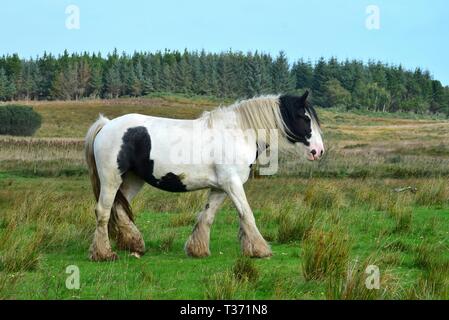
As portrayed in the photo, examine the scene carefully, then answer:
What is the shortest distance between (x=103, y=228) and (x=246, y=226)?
6.93 feet

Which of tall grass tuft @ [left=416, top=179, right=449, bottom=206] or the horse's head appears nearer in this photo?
the horse's head

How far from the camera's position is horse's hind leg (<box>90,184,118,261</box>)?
8562mm

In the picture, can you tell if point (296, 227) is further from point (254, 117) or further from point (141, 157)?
point (141, 157)

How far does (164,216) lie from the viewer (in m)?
13.1

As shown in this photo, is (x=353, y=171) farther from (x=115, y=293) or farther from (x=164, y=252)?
(x=115, y=293)

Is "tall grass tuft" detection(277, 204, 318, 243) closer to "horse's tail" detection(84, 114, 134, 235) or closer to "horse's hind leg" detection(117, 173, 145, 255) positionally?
"horse's hind leg" detection(117, 173, 145, 255)

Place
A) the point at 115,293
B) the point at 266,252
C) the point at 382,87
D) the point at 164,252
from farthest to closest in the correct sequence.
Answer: the point at 382,87, the point at 164,252, the point at 266,252, the point at 115,293

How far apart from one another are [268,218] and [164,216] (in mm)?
2509

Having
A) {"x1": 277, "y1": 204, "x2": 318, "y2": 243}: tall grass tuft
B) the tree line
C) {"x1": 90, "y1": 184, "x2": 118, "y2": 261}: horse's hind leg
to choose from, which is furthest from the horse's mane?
the tree line

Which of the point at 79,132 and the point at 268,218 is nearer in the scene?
the point at 268,218

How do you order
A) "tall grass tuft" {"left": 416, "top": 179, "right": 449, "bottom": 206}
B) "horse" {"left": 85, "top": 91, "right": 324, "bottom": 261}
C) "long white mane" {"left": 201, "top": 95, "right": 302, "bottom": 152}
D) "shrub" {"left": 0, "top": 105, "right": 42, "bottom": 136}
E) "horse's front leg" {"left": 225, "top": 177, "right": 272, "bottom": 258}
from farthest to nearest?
"shrub" {"left": 0, "top": 105, "right": 42, "bottom": 136}
"tall grass tuft" {"left": 416, "top": 179, "right": 449, "bottom": 206}
"long white mane" {"left": 201, "top": 95, "right": 302, "bottom": 152}
"horse" {"left": 85, "top": 91, "right": 324, "bottom": 261}
"horse's front leg" {"left": 225, "top": 177, "right": 272, "bottom": 258}

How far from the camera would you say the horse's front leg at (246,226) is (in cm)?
848

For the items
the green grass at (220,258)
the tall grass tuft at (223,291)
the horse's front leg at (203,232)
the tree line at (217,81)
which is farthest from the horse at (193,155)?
the tree line at (217,81)
